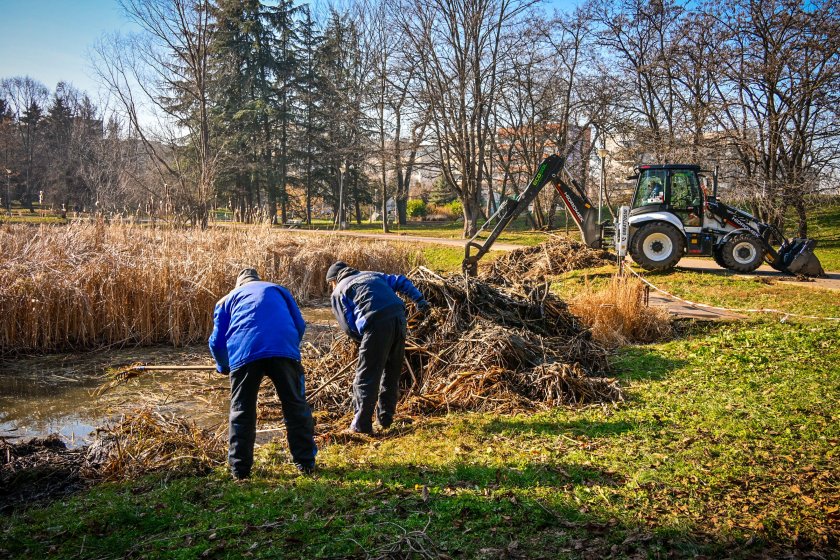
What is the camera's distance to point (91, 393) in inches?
323

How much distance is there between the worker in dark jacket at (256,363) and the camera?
194 inches

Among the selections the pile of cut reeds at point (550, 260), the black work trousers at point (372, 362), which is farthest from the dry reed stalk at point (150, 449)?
the pile of cut reeds at point (550, 260)

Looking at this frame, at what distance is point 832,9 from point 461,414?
20.9 m

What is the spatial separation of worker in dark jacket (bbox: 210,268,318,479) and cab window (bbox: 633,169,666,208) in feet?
42.0

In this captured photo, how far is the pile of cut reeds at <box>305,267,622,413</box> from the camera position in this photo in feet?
22.0

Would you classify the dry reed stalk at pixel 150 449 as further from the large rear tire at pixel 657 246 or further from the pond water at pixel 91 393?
the large rear tire at pixel 657 246

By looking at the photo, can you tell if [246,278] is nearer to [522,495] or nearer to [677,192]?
[522,495]

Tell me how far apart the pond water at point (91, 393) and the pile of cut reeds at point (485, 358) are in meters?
1.59

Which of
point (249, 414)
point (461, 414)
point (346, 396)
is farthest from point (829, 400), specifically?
point (249, 414)

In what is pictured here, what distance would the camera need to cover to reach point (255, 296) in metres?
5.08

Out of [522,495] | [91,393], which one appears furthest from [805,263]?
[91,393]

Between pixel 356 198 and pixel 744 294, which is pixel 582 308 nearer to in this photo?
pixel 744 294

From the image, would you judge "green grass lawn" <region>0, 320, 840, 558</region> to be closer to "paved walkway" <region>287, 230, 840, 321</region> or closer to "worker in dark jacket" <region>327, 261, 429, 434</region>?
"worker in dark jacket" <region>327, 261, 429, 434</region>

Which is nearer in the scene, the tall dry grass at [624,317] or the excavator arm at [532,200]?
the tall dry grass at [624,317]
